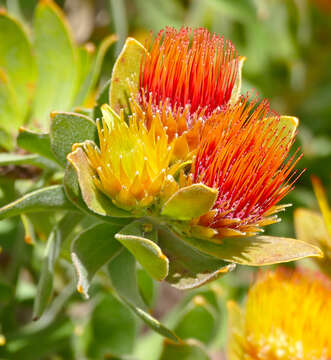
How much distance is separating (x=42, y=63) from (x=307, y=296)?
0.83 metres

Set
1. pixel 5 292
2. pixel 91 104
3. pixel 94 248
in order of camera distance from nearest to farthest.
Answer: pixel 94 248 → pixel 5 292 → pixel 91 104

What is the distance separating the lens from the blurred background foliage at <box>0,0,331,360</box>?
51.8 inches

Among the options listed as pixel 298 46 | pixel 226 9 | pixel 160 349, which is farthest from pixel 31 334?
pixel 298 46

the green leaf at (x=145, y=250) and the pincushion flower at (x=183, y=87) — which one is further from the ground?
the pincushion flower at (x=183, y=87)

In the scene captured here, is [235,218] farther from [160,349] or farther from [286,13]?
[286,13]

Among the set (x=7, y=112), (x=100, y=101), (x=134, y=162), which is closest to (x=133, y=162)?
(x=134, y=162)

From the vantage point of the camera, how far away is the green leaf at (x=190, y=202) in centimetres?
84

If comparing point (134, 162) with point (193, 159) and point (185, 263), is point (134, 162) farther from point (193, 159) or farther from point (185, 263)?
point (185, 263)

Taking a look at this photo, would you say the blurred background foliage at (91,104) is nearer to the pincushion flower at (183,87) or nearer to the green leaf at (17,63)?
the green leaf at (17,63)

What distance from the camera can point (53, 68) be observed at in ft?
4.50

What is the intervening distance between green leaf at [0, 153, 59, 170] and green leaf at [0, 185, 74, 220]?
0.14 m

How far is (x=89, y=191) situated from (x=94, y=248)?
13 centimetres

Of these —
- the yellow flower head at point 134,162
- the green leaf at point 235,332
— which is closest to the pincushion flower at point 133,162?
the yellow flower head at point 134,162

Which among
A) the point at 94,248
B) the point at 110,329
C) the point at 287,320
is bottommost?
the point at 110,329
